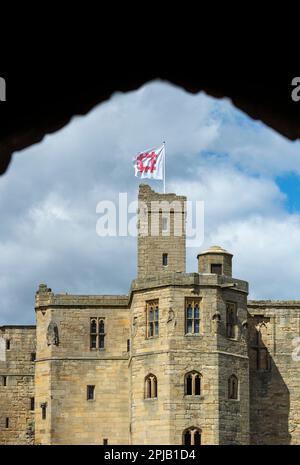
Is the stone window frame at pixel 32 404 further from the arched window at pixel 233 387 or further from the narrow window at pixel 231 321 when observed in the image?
the narrow window at pixel 231 321

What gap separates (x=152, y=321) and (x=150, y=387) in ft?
9.89

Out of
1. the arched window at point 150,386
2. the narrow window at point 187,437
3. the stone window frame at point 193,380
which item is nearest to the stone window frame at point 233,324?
the stone window frame at point 193,380

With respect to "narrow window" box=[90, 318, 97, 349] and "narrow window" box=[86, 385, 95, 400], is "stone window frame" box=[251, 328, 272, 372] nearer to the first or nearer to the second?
"narrow window" box=[90, 318, 97, 349]

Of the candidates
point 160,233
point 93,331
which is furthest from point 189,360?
point 160,233

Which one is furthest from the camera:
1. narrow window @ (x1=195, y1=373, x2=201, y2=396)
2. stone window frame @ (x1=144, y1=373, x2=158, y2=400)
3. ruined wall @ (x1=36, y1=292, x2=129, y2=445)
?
ruined wall @ (x1=36, y1=292, x2=129, y2=445)

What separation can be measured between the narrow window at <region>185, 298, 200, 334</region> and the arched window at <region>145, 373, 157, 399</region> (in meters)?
2.61

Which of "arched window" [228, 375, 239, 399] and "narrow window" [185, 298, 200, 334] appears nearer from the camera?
"narrow window" [185, 298, 200, 334]

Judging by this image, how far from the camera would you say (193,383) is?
184 feet

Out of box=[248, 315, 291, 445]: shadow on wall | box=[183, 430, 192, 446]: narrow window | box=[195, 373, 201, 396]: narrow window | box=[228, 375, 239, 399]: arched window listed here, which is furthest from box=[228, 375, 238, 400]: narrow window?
box=[183, 430, 192, 446]: narrow window

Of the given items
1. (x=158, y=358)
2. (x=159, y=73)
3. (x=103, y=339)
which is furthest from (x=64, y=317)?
(x=159, y=73)

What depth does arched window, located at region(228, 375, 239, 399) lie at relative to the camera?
57094 mm

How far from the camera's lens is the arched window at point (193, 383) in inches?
2205

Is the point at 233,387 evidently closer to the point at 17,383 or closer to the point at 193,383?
the point at 193,383
